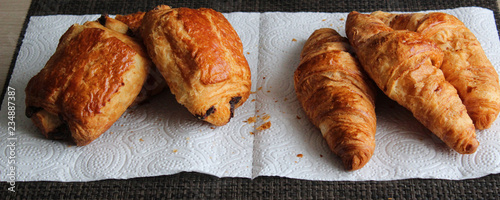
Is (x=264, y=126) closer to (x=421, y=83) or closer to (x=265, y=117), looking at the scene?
(x=265, y=117)

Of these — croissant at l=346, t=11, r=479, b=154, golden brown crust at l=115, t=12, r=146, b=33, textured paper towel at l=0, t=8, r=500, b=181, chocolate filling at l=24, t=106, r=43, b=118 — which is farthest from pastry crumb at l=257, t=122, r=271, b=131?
chocolate filling at l=24, t=106, r=43, b=118

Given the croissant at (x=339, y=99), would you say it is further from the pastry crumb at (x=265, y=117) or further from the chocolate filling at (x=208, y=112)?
the chocolate filling at (x=208, y=112)

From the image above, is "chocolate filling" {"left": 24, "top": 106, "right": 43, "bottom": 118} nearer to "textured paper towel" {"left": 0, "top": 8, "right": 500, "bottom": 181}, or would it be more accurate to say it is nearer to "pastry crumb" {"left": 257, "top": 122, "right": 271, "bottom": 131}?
"textured paper towel" {"left": 0, "top": 8, "right": 500, "bottom": 181}

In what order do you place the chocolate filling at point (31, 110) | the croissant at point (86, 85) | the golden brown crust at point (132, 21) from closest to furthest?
1. the croissant at point (86, 85)
2. the chocolate filling at point (31, 110)
3. the golden brown crust at point (132, 21)

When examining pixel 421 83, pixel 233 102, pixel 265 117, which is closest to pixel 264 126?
pixel 265 117

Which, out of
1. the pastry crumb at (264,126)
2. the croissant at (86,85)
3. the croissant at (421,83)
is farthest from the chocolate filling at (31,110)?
the croissant at (421,83)

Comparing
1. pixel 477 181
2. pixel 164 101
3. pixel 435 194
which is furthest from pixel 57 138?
pixel 477 181
